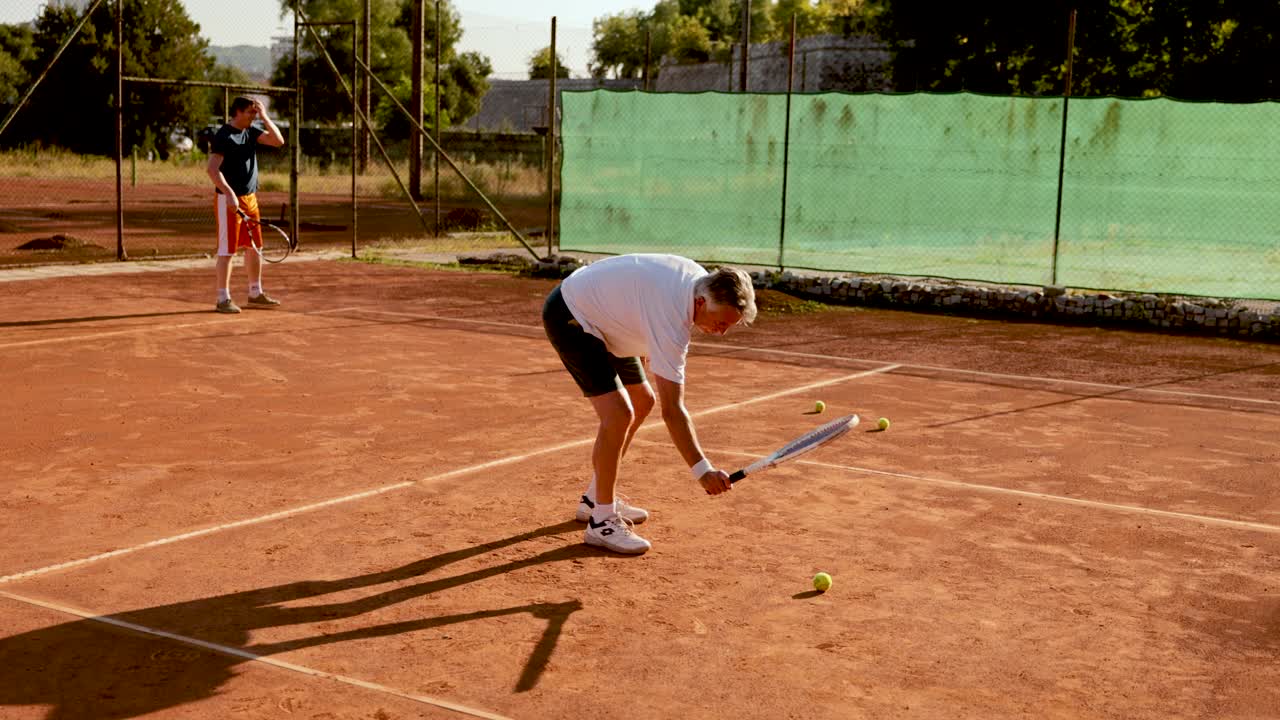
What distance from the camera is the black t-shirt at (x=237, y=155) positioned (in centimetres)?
1257

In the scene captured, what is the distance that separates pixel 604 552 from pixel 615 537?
88mm

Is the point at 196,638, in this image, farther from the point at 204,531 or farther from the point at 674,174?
the point at 674,174

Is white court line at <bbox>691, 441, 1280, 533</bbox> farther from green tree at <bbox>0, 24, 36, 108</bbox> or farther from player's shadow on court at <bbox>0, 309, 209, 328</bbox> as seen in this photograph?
green tree at <bbox>0, 24, 36, 108</bbox>

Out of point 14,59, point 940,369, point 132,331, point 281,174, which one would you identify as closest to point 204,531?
point 132,331

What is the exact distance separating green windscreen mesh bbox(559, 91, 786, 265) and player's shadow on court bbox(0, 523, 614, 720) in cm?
1125

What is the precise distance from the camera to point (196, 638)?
4668 millimetres

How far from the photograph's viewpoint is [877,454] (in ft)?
25.7

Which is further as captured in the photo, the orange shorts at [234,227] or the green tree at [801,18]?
the green tree at [801,18]

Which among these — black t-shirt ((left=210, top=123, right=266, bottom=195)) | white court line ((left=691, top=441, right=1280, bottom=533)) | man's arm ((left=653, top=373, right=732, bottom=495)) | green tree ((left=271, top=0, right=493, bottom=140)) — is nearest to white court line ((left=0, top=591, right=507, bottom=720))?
man's arm ((left=653, top=373, right=732, bottom=495))

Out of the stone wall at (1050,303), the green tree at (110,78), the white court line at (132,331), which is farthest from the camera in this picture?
the green tree at (110,78)

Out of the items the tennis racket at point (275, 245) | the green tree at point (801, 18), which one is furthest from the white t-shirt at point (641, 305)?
the green tree at point (801, 18)

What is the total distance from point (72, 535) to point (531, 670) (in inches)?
95.9

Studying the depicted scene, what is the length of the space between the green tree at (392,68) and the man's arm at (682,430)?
4867cm

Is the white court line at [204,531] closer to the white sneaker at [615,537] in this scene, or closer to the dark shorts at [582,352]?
the white sneaker at [615,537]
